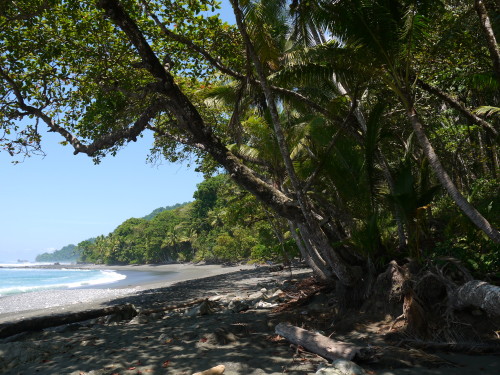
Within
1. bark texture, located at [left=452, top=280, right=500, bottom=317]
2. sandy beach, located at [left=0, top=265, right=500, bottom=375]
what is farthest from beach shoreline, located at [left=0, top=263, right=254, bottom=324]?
bark texture, located at [left=452, top=280, right=500, bottom=317]

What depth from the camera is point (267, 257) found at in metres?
32.6

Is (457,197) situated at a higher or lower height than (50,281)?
higher

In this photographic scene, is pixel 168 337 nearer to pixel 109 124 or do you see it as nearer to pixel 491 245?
pixel 491 245

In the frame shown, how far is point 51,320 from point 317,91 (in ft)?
30.7

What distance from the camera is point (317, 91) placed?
10.5m

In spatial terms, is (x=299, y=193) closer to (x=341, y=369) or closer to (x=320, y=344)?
(x=320, y=344)

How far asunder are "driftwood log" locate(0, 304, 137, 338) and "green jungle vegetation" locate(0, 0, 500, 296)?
3.85 meters

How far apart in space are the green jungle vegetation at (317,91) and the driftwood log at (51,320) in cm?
385

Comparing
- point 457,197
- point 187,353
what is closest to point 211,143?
point 187,353

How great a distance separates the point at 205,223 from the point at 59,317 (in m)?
53.5

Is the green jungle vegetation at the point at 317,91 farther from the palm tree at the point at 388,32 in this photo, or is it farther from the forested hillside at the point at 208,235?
the forested hillside at the point at 208,235

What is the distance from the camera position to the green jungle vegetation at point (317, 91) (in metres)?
6.29

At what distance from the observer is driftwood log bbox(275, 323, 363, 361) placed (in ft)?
13.4

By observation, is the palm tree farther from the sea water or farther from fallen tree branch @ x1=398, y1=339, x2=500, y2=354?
the sea water
